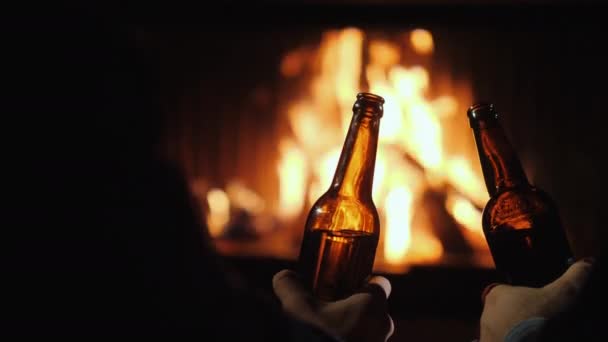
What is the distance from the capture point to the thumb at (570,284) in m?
0.40

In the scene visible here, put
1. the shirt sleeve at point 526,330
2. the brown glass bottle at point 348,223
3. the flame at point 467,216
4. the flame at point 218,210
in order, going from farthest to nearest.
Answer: the flame at point 218,210 < the flame at point 467,216 < the brown glass bottle at point 348,223 < the shirt sleeve at point 526,330

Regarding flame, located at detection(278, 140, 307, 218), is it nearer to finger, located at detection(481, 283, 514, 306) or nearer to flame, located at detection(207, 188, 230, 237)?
flame, located at detection(207, 188, 230, 237)

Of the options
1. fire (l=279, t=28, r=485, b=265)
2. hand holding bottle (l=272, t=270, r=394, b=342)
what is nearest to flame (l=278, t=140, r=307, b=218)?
fire (l=279, t=28, r=485, b=265)

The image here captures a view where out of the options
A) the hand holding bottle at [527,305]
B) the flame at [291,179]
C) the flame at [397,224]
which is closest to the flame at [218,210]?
the flame at [291,179]

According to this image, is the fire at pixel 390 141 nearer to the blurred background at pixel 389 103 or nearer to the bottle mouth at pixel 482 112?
the blurred background at pixel 389 103

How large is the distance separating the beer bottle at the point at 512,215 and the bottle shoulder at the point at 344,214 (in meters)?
0.12

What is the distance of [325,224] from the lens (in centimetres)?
52

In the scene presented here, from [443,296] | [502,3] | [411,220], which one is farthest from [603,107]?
[443,296]

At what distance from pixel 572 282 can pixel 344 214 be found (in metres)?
0.22

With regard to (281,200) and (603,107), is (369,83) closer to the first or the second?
(281,200)

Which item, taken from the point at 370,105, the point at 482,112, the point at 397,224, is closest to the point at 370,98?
the point at 370,105

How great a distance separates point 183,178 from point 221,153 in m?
1.87

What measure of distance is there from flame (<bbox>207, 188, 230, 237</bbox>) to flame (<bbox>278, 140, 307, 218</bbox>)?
21cm

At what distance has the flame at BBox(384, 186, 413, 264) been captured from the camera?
192 cm
